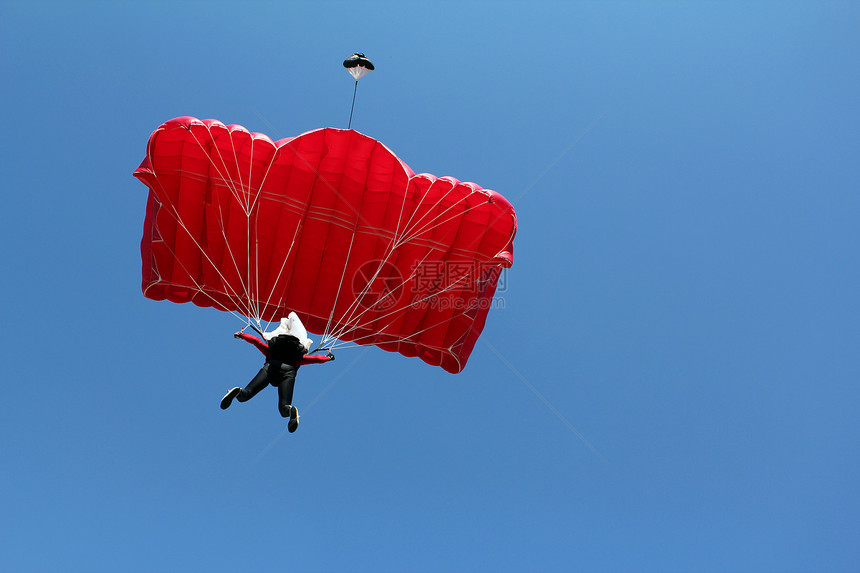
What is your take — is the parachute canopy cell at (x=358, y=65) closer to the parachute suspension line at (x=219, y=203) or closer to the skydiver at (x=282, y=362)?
the parachute suspension line at (x=219, y=203)

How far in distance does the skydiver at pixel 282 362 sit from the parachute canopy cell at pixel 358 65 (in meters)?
3.66

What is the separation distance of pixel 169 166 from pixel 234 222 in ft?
4.39

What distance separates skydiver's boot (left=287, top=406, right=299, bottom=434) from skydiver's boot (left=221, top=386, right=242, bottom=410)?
2.58 ft

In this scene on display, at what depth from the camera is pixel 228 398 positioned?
327 inches

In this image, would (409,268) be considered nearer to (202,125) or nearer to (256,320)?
(256,320)

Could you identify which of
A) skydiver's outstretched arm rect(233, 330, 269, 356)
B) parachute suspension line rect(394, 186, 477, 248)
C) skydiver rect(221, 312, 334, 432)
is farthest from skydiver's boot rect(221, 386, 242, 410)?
parachute suspension line rect(394, 186, 477, 248)

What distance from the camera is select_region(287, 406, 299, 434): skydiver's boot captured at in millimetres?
8172

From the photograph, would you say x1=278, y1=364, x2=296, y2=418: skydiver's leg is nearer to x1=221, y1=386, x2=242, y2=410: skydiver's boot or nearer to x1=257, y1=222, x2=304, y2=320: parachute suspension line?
x1=221, y1=386, x2=242, y2=410: skydiver's boot

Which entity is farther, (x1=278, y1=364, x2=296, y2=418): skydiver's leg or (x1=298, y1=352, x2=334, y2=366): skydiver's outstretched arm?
(x1=298, y1=352, x2=334, y2=366): skydiver's outstretched arm

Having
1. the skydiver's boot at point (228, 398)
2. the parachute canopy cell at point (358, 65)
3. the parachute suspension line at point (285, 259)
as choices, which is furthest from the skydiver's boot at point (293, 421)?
the parachute canopy cell at point (358, 65)

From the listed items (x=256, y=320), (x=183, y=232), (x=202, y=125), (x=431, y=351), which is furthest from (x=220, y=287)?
(x=431, y=351)

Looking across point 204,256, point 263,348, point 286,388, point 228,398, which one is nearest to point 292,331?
point 263,348

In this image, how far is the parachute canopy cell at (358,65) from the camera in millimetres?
Answer: 8805

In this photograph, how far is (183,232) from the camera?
1047cm
